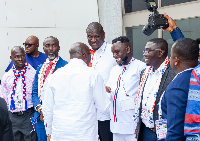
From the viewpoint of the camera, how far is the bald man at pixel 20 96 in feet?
12.6

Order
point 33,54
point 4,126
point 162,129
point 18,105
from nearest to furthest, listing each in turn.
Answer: point 4,126
point 162,129
point 18,105
point 33,54

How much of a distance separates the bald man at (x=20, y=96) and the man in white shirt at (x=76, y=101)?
4.33 feet

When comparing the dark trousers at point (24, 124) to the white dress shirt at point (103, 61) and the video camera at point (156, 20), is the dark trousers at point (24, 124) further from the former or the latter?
the video camera at point (156, 20)

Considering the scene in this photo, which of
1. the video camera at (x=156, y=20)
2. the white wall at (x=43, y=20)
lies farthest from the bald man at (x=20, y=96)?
the video camera at (x=156, y=20)

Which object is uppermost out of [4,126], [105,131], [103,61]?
[103,61]

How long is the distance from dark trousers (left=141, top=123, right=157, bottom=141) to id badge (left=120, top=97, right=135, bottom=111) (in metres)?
0.49

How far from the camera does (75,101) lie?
8.42ft

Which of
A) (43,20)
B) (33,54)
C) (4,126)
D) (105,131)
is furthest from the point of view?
(43,20)

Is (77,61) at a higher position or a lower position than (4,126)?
higher

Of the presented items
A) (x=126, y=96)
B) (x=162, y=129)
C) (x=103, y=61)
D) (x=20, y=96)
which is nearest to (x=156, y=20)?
(x=126, y=96)

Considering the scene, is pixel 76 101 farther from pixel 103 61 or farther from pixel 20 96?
pixel 20 96

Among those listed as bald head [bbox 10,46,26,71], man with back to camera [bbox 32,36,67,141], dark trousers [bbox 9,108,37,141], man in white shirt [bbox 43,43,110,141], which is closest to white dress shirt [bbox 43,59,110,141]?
man in white shirt [bbox 43,43,110,141]

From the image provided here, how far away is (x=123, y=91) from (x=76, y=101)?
2.94 ft

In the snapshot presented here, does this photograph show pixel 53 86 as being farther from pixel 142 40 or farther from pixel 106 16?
pixel 106 16
